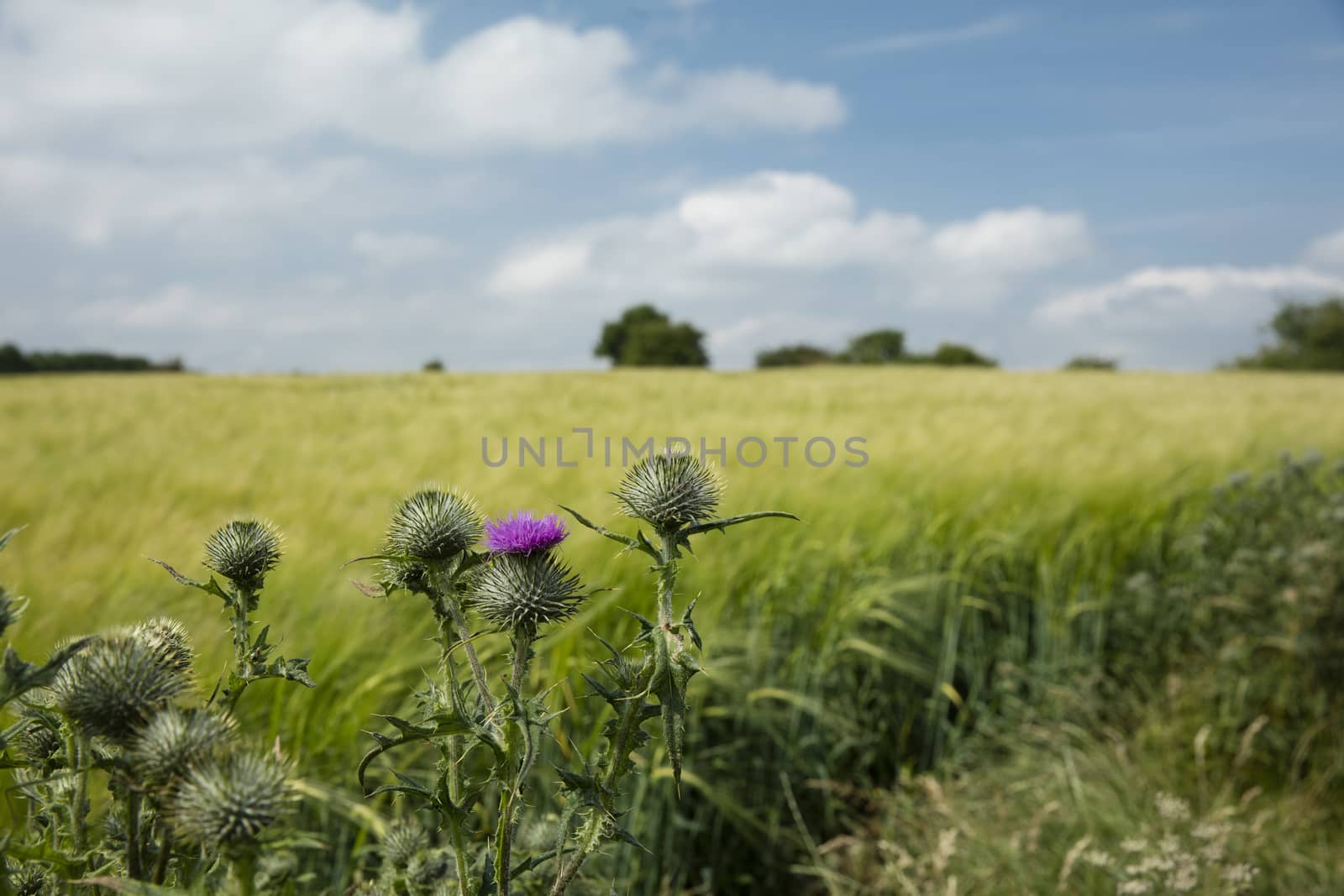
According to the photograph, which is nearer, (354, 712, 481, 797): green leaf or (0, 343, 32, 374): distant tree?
(354, 712, 481, 797): green leaf

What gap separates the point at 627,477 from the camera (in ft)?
4.62

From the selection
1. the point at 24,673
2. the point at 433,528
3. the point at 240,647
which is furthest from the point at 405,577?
the point at 24,673

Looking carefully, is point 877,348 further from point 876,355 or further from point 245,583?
point 245,583

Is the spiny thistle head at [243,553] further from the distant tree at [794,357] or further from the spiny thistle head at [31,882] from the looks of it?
the distant tree at [794,357]

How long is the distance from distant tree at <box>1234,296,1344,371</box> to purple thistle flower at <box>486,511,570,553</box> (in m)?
68.8

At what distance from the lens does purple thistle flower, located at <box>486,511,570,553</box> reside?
1.24 metres

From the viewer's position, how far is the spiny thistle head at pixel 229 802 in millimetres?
794

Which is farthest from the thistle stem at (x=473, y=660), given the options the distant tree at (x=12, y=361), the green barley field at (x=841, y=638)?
the distant tree at (x=12, y=361)

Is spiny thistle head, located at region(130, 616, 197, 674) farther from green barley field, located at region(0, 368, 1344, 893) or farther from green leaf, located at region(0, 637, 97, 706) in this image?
green barley field, located at region(0, 368, 1344, 893)

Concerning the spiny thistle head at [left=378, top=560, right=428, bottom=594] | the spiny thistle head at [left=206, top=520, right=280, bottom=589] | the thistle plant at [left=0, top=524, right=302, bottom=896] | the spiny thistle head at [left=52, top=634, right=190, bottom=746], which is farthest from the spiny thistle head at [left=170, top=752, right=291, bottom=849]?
the spiny thistle head at [left=378, top=560, right=428, bottom=594]

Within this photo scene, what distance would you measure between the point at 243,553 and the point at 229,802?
0.44 meters

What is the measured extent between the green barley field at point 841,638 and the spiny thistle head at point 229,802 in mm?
1181

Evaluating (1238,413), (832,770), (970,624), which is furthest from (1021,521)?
(1238,413)

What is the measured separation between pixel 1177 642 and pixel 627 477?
4.75 m
